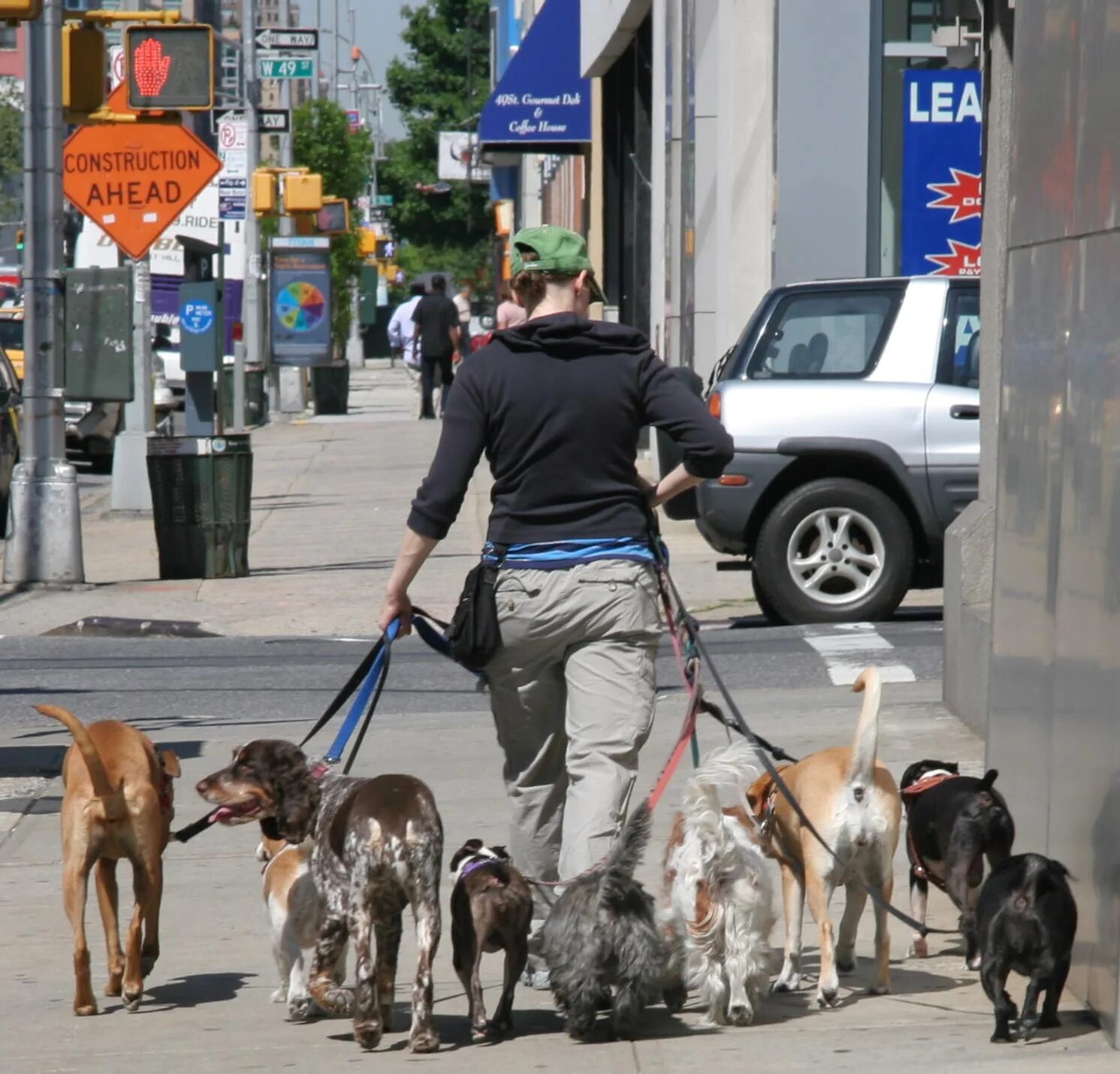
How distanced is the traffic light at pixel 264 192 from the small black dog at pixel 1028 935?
97.2 ft

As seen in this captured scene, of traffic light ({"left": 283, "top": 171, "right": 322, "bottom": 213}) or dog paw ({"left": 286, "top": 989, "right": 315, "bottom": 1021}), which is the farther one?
traffic light ({"left": 283, "top": 171, "right": 322, "bottom": 213})

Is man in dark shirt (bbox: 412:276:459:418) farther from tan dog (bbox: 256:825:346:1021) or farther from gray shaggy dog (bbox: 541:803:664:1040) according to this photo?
gray shaggy dog (bbox: 541:803:664:1040)

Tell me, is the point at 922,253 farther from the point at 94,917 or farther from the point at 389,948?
the point at 389,948

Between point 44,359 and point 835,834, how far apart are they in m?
11.1

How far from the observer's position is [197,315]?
19.7 m

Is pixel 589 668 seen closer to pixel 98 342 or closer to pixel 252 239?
pixel 98 342

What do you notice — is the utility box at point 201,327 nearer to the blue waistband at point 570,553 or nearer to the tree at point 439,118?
the blue waistband at point 570,553

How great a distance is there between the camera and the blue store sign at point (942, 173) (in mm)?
16422

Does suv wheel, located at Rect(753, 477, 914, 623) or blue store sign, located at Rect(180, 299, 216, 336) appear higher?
blue store sign, located at Rect(180, 299, 216, 336)

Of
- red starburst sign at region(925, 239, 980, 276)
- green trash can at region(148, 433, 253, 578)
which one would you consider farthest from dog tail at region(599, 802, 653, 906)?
red starburst sign at region(925, 239, 980, 276)

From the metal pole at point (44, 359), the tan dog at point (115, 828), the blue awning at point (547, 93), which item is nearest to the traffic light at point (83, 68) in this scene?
the metal pole at point (44, 359)

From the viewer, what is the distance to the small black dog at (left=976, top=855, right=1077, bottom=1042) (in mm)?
4836

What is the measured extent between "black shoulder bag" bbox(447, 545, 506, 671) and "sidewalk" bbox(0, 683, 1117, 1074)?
0.95 m

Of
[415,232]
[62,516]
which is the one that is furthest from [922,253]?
[415,232]
